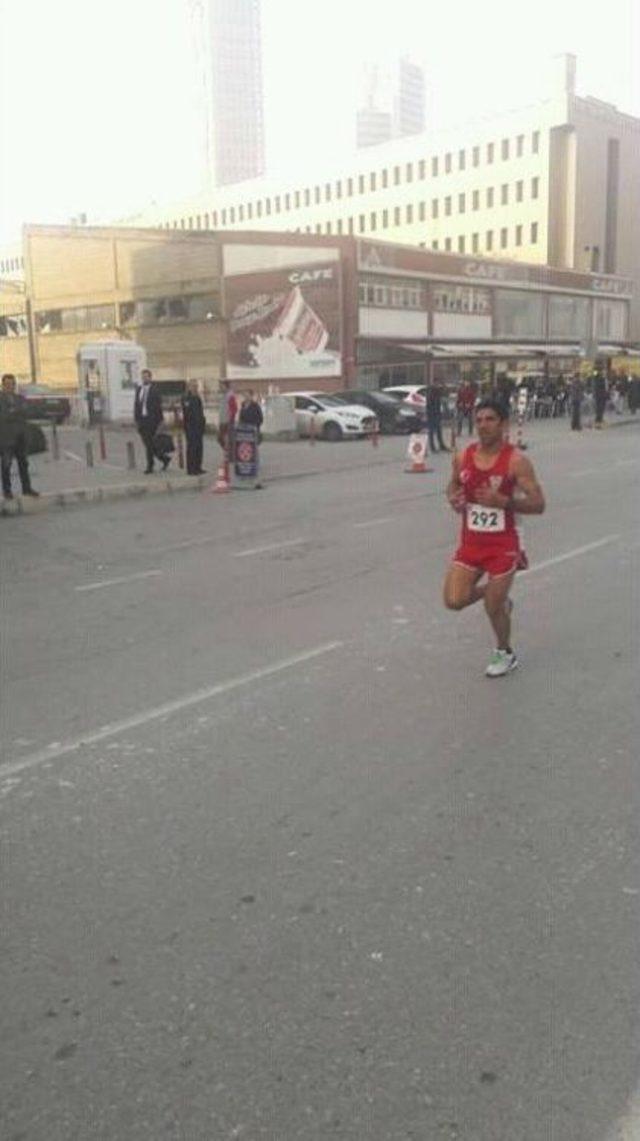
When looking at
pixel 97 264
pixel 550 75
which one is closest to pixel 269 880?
pixel 97 264

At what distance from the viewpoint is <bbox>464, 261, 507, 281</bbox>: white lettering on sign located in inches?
2100

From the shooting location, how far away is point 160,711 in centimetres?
529

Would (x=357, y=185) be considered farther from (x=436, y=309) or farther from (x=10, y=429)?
(x=10, y=429)

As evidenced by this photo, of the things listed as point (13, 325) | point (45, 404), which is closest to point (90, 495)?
point (45, 404)

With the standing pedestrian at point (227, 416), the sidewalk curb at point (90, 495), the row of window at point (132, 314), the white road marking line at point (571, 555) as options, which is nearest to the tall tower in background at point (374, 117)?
the row of window at point (132, 314)

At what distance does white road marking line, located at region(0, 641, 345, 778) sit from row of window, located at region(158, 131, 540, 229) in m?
99.4

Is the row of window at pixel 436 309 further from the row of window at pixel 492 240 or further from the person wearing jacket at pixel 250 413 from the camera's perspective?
the row of window at pixel 492 240

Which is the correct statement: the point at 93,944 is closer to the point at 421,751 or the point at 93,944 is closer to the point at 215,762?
the point at 215,762

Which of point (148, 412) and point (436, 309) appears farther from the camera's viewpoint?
point (436, 309)

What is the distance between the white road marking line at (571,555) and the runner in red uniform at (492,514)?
107 inches

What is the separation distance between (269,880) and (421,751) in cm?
133

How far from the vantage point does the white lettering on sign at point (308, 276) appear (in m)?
43.2

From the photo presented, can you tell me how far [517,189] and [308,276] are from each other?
6450 cm

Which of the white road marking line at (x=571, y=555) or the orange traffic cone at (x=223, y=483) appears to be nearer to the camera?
the white road marking line at (x=571, y=555)
